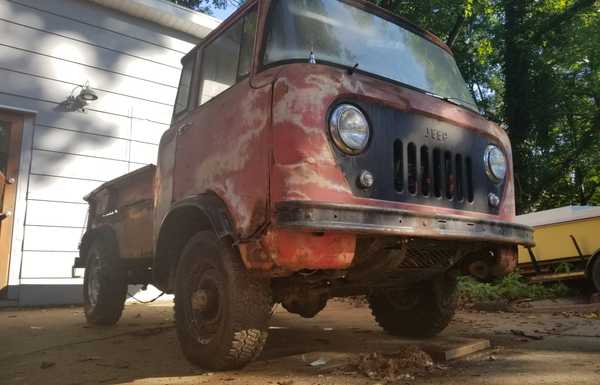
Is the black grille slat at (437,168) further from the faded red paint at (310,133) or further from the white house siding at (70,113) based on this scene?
the white house siding at (70,113)

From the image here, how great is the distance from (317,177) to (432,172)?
2.85ft

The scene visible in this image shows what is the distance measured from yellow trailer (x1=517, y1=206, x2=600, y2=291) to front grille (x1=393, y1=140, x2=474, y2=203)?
601cm

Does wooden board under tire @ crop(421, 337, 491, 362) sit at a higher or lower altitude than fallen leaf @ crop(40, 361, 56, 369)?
higher

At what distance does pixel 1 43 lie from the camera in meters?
7.63

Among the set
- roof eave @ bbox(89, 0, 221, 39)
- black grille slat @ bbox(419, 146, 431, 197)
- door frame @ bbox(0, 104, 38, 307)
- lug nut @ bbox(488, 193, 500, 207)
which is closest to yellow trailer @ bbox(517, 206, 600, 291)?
lug nut @ bbox(488, 193, 500, 207)

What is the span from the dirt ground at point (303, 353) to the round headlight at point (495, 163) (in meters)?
1.23

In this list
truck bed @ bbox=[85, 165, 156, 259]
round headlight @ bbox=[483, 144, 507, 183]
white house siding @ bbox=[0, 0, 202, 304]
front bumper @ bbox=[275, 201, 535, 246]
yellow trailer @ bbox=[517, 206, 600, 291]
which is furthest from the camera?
yellow trailer @ bbox=[517, 206, 600, 291]

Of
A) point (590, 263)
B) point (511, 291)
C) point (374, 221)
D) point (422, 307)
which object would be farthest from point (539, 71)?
point (374, 221)

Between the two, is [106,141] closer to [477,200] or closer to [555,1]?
[477,200]

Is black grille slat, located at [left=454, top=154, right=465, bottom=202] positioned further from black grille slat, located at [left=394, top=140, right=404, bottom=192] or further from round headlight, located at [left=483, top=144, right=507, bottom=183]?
black grille slat, located at [left=394, top=140, right=404, bottom=192]

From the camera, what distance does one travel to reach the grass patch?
802cm

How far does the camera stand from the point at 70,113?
8172 millimetres

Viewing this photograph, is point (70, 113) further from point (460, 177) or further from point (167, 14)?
point (460, 177)

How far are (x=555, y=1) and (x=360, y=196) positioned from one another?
16178 mm
